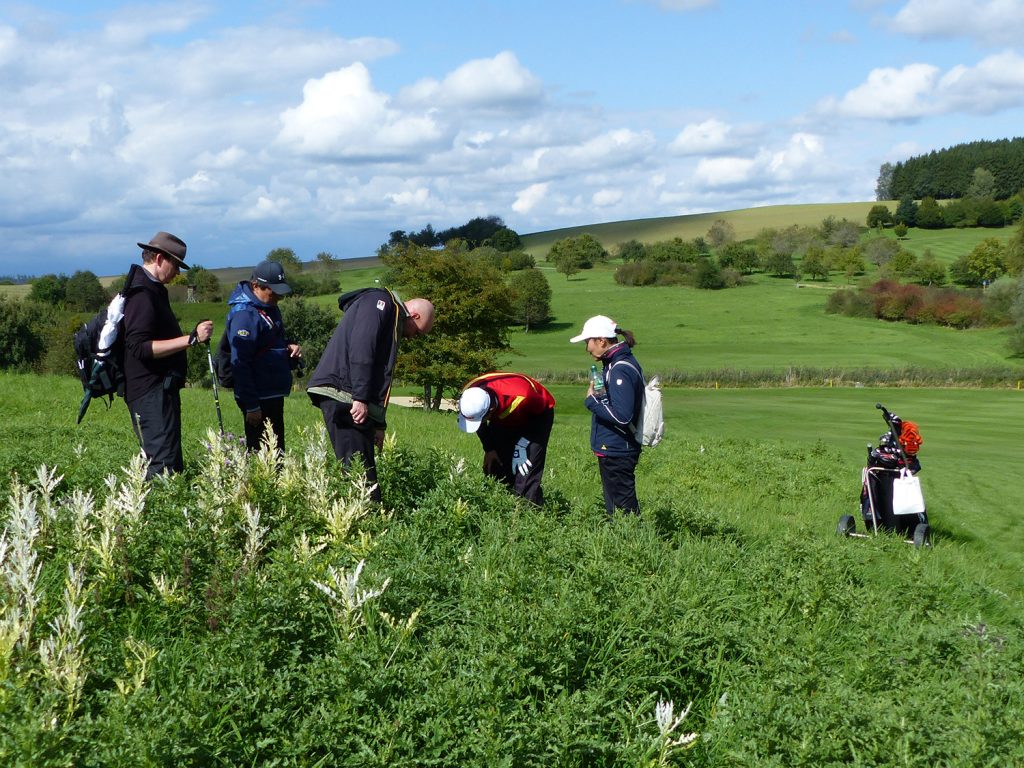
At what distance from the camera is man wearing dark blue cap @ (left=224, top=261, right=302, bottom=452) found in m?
7.57

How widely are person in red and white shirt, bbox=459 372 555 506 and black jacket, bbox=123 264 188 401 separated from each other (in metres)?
2.19

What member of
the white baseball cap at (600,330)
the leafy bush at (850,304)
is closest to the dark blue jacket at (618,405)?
the white baseball cap at (600,330)

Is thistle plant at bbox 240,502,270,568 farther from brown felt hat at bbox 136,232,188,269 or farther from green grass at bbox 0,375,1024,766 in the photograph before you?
brown felt hat at bbox 136,232,188,269

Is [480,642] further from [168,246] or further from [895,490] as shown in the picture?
[895,490]

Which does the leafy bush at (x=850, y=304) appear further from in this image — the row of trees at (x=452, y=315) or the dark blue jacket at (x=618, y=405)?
the dark blue jacket at (x=618, y=405)

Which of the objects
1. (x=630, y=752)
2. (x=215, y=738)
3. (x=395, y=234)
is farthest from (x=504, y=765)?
(x=395, y=234)

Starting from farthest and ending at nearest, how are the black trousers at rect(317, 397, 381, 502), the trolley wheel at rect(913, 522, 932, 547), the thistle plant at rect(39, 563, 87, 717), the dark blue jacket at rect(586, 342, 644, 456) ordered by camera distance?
the trolley wheel at rect(913, 522, 932, 547) < the dark blue jacket at rect(586, 342, 644, 456) < the black trousers at rect(317, 397, 381, 502) < the thistle plant at rect(39, 563, 87, 717)

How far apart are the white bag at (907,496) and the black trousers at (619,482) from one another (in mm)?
3570

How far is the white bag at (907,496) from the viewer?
30.5 ft

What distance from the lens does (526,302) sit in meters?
85.8

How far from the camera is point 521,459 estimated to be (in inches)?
287

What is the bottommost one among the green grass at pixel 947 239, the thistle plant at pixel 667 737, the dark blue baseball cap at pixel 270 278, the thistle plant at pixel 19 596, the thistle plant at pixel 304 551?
the thistle plant at pixel 667 737

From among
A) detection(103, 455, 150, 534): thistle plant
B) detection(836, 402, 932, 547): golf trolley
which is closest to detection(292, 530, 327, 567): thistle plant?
detection(103, 455, 150, 534): thistle plant

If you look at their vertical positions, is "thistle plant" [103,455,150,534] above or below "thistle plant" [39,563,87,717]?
above
